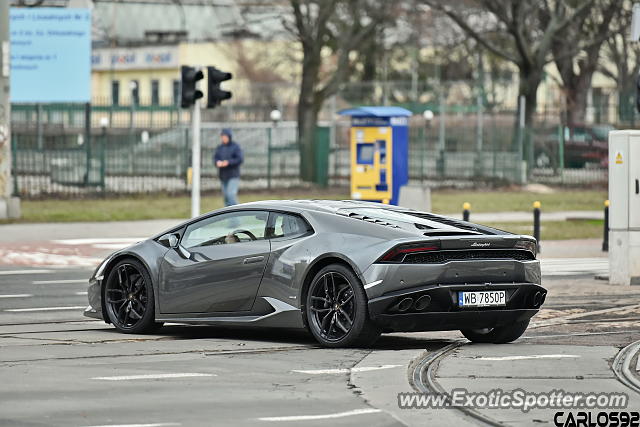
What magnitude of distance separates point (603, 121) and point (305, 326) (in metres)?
41.1

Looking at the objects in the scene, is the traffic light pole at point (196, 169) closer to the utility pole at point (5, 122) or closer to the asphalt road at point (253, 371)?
the utility pole at point (5, 122)

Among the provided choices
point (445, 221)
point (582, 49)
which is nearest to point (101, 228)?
point (445, 221)

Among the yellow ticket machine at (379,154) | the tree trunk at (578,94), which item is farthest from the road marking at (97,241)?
the tree trunk at (578,94)

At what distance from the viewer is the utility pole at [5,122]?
29.0 metres

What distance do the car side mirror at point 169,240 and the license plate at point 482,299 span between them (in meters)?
2.67

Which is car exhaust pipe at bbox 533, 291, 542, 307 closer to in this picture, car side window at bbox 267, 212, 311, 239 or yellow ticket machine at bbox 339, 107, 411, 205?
car side window at bbox 267, 212, 311, 239

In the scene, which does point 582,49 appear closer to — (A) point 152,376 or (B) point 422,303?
(B) point 422,303

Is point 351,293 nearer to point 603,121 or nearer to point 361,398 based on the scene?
point 361,398

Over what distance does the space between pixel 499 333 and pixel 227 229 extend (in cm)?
238

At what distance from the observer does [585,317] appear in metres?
14.6

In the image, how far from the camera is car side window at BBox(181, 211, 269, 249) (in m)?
12.6

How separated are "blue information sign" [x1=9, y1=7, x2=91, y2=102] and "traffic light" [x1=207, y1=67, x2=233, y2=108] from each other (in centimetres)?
1118

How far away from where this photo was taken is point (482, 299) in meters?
11.8

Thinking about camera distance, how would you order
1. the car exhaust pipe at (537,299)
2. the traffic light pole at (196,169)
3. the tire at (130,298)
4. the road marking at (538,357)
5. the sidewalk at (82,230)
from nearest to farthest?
the road marking at (538,357), the car exhaust pipe at (537,299), the tire at (130,298), the traffic light pole at (196,169), the sidewalk at (82,230)
